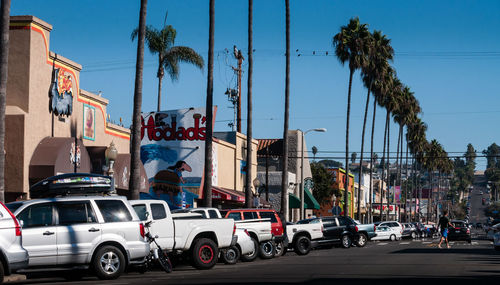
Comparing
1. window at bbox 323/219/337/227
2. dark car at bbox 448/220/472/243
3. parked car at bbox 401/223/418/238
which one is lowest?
Answer: parked car at bbox 401/223/418/238

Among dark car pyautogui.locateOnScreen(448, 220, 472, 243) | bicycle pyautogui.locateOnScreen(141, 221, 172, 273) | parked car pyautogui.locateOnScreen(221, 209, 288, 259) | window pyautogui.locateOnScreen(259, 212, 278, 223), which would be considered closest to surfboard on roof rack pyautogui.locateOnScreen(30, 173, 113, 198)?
bicycle pyautogui.locateOnScreen(141, 221, 172, 273)

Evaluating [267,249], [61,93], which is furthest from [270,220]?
[61,93]

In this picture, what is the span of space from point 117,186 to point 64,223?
13.9 meters

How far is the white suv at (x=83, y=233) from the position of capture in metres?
16.9

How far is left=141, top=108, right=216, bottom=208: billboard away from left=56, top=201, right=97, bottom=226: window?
22999 mm

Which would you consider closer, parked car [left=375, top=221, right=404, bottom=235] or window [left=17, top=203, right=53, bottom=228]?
window [left=17, top=203, right=53, bottom=228]

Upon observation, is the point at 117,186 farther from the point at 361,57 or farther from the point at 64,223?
the point at 361,57

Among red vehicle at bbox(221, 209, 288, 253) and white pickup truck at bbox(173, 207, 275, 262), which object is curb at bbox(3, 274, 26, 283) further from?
red vehicle at bbox(221, 209, 288, 253)

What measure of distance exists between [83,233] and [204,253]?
4871mm

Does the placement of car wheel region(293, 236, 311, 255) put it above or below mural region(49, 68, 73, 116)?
below

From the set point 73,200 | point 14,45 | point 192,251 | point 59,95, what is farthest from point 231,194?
point 73,200

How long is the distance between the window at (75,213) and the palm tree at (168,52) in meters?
26.1

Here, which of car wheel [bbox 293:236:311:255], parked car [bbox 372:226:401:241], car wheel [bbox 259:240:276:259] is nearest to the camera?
car wheel [bbox 259:240:276:259]

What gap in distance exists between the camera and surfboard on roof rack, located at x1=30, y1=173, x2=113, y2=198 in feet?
68.1
